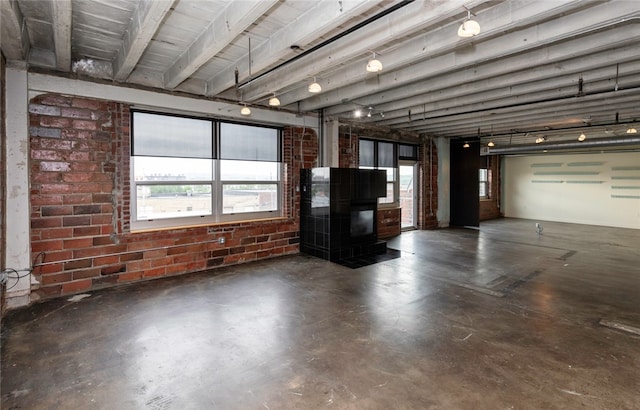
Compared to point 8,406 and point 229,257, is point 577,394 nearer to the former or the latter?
point 8,406

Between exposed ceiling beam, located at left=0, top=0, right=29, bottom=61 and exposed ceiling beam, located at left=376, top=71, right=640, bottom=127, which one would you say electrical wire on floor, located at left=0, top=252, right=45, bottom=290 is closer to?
exposed ceiling beam, located at left=0, top=0, right=29, bottom=61

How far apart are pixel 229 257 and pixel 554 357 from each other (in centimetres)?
464

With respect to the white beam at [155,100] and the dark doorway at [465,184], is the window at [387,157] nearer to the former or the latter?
the dark doorway at [465,184]

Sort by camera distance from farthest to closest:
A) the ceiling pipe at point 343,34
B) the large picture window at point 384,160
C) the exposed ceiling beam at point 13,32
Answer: the large picture window at point 384,160 → the exposed ceiling beam at point 13,32 → the ceiling pipe at point 343,34

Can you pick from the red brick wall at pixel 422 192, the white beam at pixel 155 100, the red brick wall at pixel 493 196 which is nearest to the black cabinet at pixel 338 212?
the white beam at pixel 155 100

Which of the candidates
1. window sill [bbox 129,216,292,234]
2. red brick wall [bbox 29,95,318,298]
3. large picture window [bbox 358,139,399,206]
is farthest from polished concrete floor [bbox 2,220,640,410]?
large picture window [bbox 358,139,399,206]

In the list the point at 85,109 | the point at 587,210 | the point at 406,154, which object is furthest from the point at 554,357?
the point at 587,210

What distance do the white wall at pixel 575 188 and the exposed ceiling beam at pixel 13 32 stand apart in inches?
563

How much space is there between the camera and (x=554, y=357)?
8.84 ft

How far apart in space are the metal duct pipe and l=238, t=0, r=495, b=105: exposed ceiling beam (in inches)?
310

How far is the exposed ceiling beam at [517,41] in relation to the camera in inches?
107

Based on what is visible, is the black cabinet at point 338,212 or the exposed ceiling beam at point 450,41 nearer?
the exposed ceiling beam at point 450,41

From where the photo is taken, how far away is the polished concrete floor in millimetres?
2238

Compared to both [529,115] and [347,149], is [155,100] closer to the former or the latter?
[347,149]
